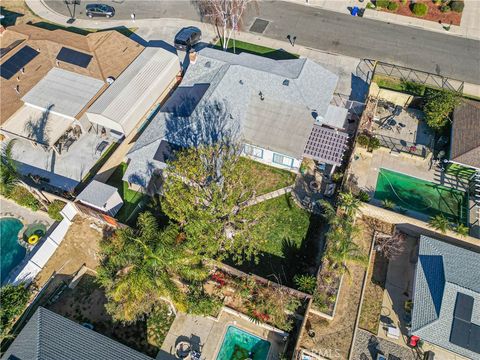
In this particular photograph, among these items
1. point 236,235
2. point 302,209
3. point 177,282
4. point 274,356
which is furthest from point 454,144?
point 177,282

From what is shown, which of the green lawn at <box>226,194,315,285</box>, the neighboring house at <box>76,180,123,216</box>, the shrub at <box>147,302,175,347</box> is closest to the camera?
the shrub at <box>147,302,175,347</box>

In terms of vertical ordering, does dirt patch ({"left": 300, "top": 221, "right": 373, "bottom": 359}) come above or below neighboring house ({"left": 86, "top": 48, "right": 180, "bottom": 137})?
below

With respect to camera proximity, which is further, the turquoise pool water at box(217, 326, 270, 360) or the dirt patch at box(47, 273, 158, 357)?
the dirt patch at box(47, 273, 158, 357)

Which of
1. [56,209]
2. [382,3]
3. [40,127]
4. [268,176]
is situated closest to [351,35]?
[382,3]

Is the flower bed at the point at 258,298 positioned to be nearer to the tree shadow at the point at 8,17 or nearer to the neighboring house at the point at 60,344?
the neighboring house at the point at 60,344

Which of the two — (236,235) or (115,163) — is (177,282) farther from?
(115,163)

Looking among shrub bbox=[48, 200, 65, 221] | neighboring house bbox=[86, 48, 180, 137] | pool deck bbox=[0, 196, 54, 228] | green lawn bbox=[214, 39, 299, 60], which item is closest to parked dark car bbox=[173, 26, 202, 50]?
green lawn bbox=[214, 39, 299, 60]

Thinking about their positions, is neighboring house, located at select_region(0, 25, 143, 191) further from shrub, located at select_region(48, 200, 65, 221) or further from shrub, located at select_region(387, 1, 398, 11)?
shrub, located at select_region(387, 1, 398, 11)
